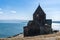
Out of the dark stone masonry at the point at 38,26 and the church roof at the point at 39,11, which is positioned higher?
the church roof at the point at 39,11

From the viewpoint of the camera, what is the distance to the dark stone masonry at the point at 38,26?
165ft

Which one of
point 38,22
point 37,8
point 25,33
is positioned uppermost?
point 37,8

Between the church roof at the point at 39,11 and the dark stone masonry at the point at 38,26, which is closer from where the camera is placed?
the dark stone masonry at the point at 38,26

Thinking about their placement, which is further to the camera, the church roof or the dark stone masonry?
the church roof

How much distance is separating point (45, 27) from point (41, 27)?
1337 millimetres

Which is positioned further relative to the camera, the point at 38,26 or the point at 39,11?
the point at 39,11

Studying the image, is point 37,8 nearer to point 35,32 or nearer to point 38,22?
point 38,22

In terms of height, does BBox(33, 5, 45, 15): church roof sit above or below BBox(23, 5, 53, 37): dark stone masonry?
above

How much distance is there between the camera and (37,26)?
50.6 metres

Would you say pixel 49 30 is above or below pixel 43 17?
below

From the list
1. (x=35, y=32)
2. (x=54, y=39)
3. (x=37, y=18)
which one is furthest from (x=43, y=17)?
(x=54, y=39)

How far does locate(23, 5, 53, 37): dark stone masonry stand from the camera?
50.3 m

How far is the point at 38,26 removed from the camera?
50.7 metres

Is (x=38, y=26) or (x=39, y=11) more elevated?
(x=39, y=11)
